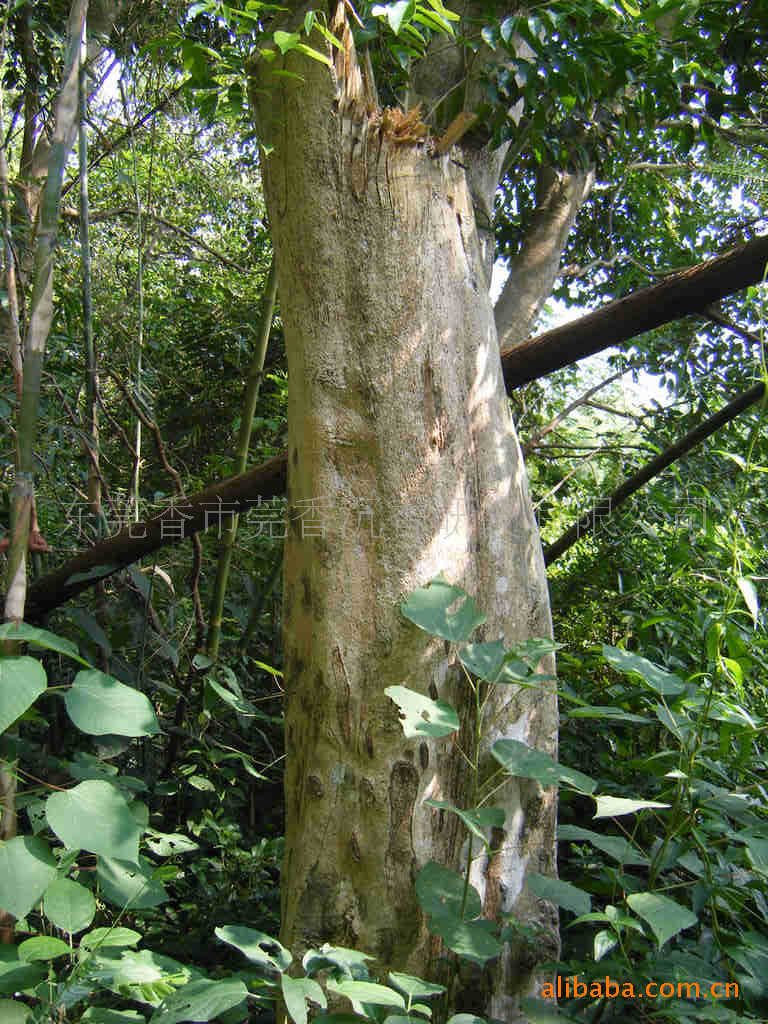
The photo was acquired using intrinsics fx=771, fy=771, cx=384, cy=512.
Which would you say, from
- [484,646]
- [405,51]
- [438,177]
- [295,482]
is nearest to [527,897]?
[484,646]

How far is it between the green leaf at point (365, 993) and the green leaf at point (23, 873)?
0.35 meters

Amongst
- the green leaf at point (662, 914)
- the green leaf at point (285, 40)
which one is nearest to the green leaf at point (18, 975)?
the green leaf at point (662, 914)

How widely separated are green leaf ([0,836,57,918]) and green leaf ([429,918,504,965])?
1.56ft

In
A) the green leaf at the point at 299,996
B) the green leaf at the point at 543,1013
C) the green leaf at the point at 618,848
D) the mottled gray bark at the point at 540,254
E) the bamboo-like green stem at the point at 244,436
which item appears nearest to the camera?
the green leaf at the point at 299,996

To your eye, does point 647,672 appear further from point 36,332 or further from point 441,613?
point 36,332

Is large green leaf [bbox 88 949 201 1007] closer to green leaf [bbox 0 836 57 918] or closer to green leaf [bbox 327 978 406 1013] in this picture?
green leaf [bbox 0 836 57 918]

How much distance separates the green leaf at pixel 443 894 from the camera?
101 centimetres

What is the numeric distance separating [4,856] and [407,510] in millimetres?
744

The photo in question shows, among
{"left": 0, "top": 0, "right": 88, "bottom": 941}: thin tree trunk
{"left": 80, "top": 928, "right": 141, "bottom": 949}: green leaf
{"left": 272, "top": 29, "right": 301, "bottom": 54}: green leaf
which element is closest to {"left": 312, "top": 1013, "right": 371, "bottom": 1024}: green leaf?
{"left": 80, "top": 928, "right": 141, "bottom": 949}: green leaf

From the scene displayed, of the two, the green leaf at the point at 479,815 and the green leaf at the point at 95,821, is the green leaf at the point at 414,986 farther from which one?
the green leaf at the point at 95,821

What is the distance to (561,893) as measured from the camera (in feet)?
3.67

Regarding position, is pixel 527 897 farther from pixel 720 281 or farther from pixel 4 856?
pixel 720 281

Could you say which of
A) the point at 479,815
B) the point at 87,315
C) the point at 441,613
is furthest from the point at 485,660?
the point at 87,315

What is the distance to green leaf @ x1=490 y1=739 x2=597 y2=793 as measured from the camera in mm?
1001
